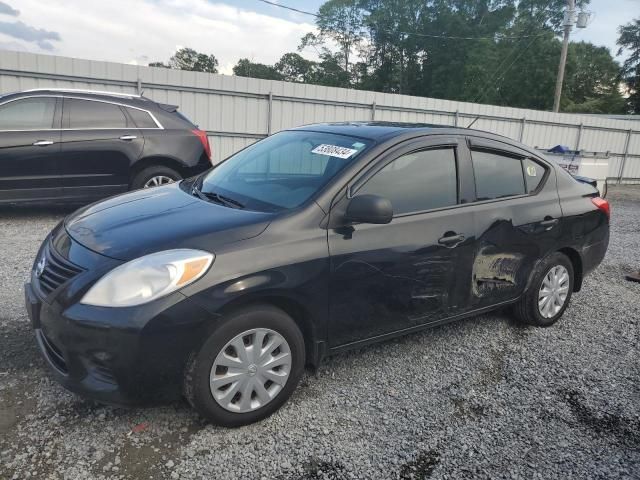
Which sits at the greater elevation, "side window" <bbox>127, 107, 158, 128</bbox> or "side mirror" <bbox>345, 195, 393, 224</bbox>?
"side window" <bbox>127, 107, 158, 128</bbox>

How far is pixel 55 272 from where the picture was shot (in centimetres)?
257

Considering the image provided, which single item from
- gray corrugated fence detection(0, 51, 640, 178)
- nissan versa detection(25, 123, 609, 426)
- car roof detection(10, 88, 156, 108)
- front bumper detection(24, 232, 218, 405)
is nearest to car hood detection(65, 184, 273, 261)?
nissan versa detection(25, 123, 609, 426)

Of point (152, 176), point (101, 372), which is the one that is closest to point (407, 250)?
point (101, 372)

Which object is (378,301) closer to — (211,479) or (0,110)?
(211,479)

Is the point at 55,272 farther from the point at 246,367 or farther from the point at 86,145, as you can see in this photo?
the point at 86,145

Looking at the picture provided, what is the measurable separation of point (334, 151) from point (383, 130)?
0.42m

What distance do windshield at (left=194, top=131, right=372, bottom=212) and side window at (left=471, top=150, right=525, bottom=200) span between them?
3.08 ft

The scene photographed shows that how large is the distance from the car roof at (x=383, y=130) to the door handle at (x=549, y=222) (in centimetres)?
73

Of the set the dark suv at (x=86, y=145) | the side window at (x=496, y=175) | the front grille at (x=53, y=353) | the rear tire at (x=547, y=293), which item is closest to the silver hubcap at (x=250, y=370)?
the front grille at (x=53, y=353)

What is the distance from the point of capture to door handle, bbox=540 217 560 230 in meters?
3.88

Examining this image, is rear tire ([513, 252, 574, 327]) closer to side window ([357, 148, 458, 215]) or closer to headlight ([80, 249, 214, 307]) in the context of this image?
side window ([357, 148, 458, 215])

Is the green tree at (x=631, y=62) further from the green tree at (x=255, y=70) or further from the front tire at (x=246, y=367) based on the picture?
the front tire at (x=246, y=367)

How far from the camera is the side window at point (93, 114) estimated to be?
6590 millimetres

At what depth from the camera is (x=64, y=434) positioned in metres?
2.48
